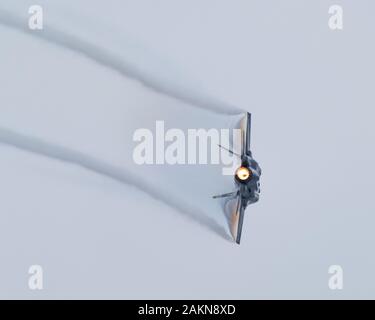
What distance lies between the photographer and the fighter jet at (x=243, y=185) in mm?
3891

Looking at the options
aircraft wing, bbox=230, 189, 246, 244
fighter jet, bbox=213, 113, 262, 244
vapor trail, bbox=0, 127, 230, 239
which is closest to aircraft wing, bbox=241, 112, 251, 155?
fighter jet, bbox=213, 113, 262, 244

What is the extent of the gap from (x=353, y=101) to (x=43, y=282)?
250 centimetres

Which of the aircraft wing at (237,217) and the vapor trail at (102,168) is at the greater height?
the vapor trail at (102,168)

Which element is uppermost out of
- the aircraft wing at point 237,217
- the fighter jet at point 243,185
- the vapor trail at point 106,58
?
the vapor trail at point 106,58

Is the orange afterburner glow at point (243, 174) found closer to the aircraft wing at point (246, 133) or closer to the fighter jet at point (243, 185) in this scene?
the fighter jet at point (243, 185)

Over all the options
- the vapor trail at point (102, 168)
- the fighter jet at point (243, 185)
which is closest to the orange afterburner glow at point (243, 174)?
the fighter jet at point (243, 185)

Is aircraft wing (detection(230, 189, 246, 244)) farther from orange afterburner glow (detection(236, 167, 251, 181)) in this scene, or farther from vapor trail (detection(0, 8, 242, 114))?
vapor trail (detection(0, 8, 242, 114))

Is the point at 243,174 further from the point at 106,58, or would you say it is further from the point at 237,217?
the point at 106,58

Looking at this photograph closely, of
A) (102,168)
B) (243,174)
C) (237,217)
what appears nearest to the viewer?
(243,174)

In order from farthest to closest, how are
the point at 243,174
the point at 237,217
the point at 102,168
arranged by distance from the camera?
the point at 102,168 < the point at 237,217 < the point at 243,174

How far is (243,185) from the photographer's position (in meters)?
3.93

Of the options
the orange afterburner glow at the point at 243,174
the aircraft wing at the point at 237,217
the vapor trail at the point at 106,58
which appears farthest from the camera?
the vapor trail at the point at 106,58

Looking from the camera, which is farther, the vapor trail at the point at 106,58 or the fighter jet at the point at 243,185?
the vapor trail at the point at 106,58

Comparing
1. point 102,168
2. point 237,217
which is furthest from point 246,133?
point 102,168
